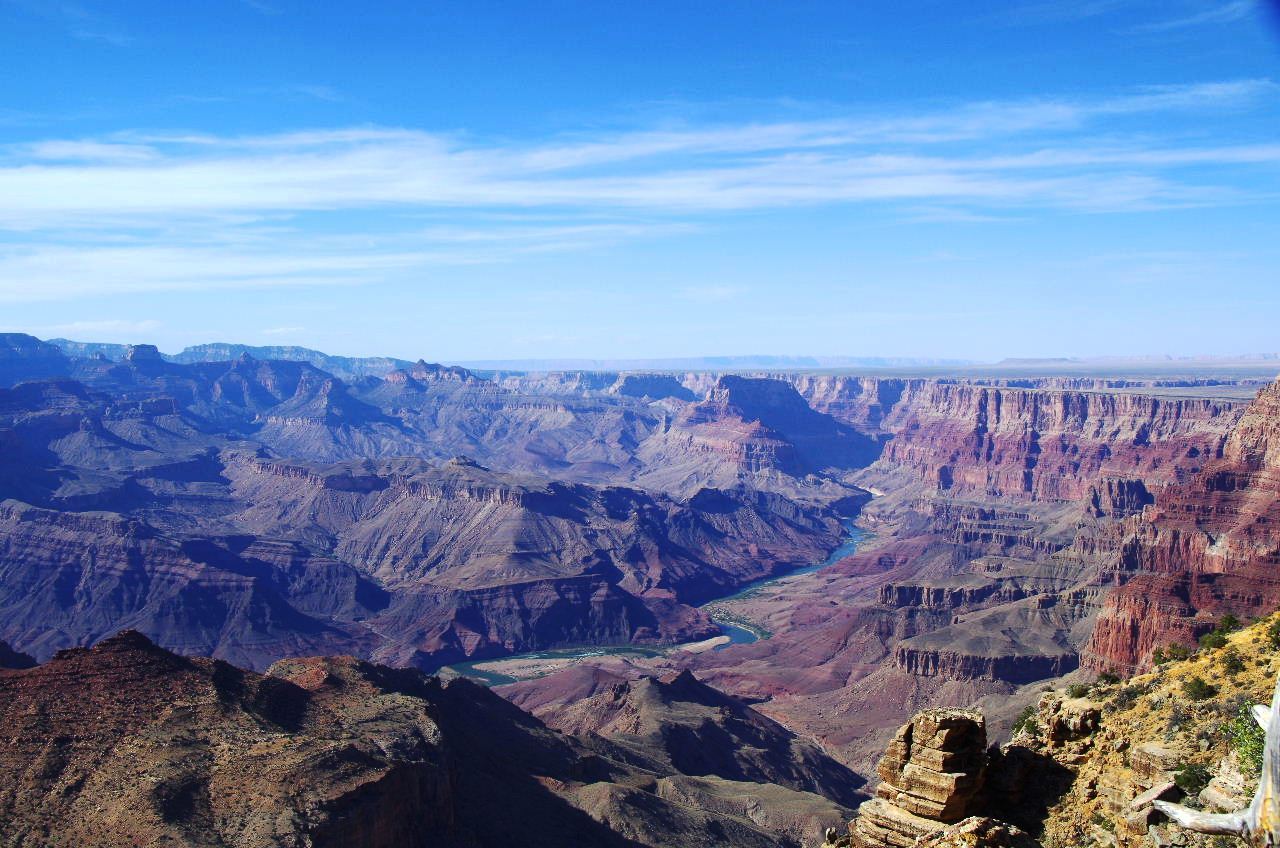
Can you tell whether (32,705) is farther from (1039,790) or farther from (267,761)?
(1039,790)

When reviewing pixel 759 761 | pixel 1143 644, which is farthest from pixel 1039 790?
pixel 1143 644

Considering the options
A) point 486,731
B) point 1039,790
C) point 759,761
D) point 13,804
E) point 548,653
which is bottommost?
point 548,653

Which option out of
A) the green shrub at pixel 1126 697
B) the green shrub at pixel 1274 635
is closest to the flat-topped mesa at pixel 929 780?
the green shrub at pixel 1126 697

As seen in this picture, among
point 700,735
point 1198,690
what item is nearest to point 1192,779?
point 1198,690

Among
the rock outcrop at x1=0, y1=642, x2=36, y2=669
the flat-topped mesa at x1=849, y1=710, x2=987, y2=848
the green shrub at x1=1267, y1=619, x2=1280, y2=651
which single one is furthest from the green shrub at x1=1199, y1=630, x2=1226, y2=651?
the rock outcrop at x1=0, y1=642, x2=36, y2=669

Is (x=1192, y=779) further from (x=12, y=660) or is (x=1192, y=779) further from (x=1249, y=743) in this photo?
(x=12, y=660)
